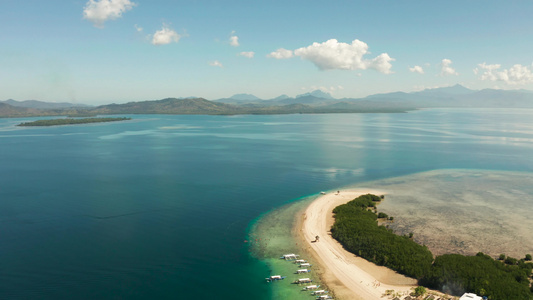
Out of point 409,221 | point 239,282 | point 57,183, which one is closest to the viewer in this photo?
point 239,282

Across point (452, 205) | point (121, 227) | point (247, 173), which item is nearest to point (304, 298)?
point (121, 227)

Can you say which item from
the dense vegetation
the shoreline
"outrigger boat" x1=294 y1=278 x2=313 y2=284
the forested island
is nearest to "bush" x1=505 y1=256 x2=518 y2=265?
the forested island

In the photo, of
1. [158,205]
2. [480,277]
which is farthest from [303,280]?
[158,205]

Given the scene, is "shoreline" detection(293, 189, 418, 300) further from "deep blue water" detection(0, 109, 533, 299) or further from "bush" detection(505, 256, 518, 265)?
"bush" detection(505, 256, 518, 265)

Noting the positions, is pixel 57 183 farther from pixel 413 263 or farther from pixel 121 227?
pixel 413 263

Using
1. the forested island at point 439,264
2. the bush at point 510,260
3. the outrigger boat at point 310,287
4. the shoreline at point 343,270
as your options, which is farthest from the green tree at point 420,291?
the bush at point 510,260

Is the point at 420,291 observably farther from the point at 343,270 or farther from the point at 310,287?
the point at 310,287
